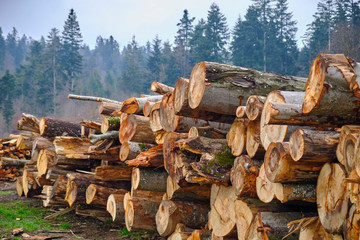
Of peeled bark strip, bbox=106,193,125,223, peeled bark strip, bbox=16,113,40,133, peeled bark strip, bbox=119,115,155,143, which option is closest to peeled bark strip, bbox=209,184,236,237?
peeled bark strip, bbox=119,115,155,143

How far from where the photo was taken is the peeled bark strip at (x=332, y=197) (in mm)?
2824

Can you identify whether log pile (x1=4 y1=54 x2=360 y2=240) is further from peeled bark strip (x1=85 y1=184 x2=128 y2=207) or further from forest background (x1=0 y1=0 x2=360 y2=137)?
forest background (x1=0 y1=0 x2=360 y2=137)

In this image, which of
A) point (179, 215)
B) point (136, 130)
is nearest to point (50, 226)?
point (136, 130)

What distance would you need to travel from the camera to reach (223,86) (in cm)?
424

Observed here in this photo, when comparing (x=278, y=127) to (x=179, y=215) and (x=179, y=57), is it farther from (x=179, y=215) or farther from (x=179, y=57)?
(x=179, y=57)

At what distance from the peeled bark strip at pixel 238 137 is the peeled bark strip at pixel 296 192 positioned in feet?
2.68

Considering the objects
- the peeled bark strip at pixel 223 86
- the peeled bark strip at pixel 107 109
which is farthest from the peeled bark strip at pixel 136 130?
the peeled bark strip at pixel 223 86

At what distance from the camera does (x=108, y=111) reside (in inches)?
290

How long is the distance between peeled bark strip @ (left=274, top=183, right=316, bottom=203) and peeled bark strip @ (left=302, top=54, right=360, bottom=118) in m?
0.75

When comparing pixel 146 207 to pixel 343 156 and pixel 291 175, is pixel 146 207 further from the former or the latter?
pixel 343 156

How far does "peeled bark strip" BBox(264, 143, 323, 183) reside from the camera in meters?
3.21

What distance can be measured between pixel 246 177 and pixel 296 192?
0.60 meters

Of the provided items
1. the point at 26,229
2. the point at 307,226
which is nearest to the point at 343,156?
A: the point at 307,226

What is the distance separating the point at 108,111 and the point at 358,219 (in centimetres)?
550
